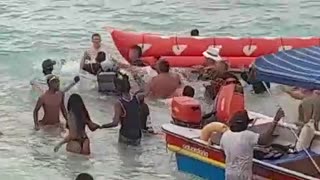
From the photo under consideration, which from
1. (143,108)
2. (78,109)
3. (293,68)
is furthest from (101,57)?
(293,68)

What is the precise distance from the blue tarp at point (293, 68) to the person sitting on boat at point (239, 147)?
0.49 meters

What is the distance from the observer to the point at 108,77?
1277 cm

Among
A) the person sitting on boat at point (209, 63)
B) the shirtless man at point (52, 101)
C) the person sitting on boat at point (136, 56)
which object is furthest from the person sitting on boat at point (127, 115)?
the person sitting on boat at point (136, 56)

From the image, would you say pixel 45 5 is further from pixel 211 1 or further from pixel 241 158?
pixel 241 158

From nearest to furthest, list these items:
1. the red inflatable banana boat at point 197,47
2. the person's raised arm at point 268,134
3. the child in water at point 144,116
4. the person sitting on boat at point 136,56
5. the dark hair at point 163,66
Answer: the person's raised arm at point 268,134
the child in water at point 144,116
the dark hair at point 163,66
the person sitting on boat at point 136,56
the red inflatable banana boat at point 197,47

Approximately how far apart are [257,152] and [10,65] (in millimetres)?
8448

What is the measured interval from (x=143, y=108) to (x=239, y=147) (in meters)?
2.67

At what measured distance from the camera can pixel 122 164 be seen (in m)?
10.3

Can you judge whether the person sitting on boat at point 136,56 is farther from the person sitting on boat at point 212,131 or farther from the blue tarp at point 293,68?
the blue tarp at point 293,68

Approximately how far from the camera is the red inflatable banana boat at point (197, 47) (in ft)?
44.7

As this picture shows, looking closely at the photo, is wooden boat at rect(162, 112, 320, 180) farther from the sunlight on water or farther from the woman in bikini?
the woman in bikini

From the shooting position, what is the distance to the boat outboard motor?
503 inches

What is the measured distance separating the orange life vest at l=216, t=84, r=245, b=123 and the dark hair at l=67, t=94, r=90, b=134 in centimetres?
152

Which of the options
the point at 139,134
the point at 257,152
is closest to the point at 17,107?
the point at 139,134
